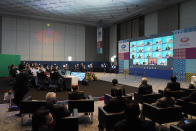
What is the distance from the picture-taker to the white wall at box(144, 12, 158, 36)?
50.8ft

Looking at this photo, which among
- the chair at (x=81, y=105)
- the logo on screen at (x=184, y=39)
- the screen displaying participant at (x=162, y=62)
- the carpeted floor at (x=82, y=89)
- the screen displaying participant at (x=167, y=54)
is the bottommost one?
the carpeted floor at (x=82, y=89)

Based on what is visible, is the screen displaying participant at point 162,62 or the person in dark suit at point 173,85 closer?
the person in dark suit at point 173,85

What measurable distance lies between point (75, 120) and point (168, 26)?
14.2 metres

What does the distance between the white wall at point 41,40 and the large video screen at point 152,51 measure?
891 centimetres

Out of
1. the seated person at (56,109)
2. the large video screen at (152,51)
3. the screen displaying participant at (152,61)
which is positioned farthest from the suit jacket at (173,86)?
the screen displaying participant at (152,61)

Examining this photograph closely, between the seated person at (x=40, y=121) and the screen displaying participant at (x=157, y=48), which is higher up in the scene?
the screen displaying participant at (x=157, y=48)

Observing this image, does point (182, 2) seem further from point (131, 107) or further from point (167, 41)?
point (131, 107)

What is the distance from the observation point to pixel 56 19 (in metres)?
19.3

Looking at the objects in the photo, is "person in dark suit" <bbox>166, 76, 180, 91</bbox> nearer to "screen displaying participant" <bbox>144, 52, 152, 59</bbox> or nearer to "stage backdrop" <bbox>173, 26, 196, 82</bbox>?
"stage backdrop" <bbox>173, 26, 196, 82</bbox>

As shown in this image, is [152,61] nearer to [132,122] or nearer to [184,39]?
[184,39]

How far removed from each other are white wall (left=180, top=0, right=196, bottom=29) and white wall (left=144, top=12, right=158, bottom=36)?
9.08 feet

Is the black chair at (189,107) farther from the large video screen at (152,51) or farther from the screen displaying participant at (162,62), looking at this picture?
the screen displaying participant at (162,62)

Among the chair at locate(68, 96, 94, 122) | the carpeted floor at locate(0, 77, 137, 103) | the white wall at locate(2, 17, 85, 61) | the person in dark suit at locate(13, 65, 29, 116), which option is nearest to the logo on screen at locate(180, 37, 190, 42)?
the carpeted floor at locate(0, 77, 137, 103)

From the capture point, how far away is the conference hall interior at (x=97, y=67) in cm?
275
